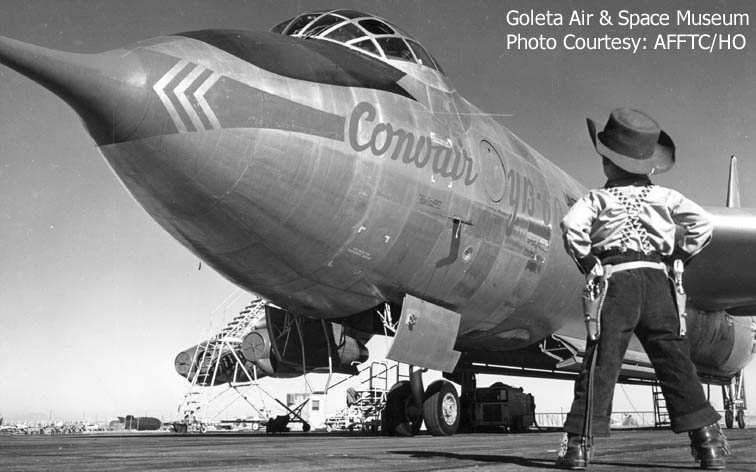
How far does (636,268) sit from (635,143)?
2.76ft

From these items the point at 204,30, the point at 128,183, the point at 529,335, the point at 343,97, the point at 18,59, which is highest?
the point at 204,30

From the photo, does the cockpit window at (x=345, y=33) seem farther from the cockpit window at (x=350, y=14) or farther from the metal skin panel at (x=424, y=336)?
the metal skin panel at (x=424, y=336)

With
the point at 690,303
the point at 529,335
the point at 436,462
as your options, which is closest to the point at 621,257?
the point at 436,462

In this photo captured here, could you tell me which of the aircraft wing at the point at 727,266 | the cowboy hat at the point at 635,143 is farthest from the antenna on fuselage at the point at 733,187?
the cowboy hat at the point at 635,143

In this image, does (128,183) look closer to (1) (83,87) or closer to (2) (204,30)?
(1) (83,87)

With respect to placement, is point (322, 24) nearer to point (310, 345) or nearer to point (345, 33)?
point (345, 33)

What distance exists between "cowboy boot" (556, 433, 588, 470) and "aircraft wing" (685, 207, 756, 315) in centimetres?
1030

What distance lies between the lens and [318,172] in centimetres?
884

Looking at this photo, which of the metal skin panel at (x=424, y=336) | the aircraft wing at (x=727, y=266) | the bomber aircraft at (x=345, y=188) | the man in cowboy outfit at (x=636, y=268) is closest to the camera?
the man in cowboy outfit at (x=636, y=268)

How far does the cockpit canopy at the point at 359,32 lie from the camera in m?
10.9

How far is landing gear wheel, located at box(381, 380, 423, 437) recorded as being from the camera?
1149 centimetres

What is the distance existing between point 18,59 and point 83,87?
85cm

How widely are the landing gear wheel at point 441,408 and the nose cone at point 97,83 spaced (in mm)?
6440

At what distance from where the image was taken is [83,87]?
278 inches
